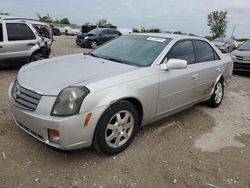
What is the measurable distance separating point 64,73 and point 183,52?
2.06 m

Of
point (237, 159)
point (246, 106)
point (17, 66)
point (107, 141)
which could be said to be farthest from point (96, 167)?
point (17, 66)

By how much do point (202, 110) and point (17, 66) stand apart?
18.4ft

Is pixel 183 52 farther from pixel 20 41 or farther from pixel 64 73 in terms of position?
pixel 20 41

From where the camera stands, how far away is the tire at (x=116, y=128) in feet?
9.64

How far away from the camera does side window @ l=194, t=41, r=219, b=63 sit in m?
4.60

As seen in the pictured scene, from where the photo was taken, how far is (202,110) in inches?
204

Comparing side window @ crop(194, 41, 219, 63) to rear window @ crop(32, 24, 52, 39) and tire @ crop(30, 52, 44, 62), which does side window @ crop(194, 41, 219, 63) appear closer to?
tire @ crop(30, 52, 44, 62)

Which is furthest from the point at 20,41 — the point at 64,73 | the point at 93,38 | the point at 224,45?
the point at 224,45

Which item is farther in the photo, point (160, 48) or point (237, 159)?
point (160, 48)

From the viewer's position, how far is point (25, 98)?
294cm

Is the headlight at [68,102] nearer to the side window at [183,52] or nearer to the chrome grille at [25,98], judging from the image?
the chrome grille at [25,98]

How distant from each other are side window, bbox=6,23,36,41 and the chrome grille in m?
4.79

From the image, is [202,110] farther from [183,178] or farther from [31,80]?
[31,80]

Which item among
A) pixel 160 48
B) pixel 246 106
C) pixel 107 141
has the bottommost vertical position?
pixel 246 106
